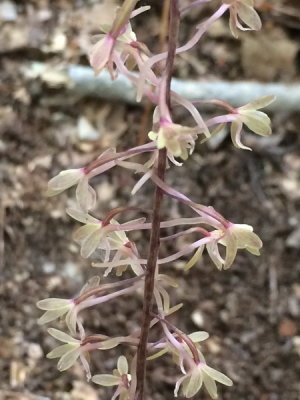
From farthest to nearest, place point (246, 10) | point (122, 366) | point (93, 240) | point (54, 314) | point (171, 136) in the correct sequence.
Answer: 1. point (122, 366)
2. point (54, 314)
3. point (93, 240)
4. point (246, 10)
5. point (171, 136)

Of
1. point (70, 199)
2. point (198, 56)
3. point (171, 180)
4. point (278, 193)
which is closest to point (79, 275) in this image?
point (70, 199)

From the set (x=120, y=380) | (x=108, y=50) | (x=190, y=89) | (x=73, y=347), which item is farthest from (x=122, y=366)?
(x=190, y=89)

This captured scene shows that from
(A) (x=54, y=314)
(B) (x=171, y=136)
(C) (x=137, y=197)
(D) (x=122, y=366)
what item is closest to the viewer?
(B) (x=171, y=136)

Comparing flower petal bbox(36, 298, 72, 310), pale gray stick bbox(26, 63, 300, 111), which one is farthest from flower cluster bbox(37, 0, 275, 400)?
pale gray stick bbox(26, 63, 300, 111)

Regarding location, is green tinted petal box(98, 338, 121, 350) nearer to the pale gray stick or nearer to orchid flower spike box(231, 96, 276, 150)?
orchid flower spike box(231, 96, 276, 150)

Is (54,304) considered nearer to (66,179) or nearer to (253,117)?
(66,179)

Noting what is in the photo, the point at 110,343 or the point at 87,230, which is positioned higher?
the point at 87,230
